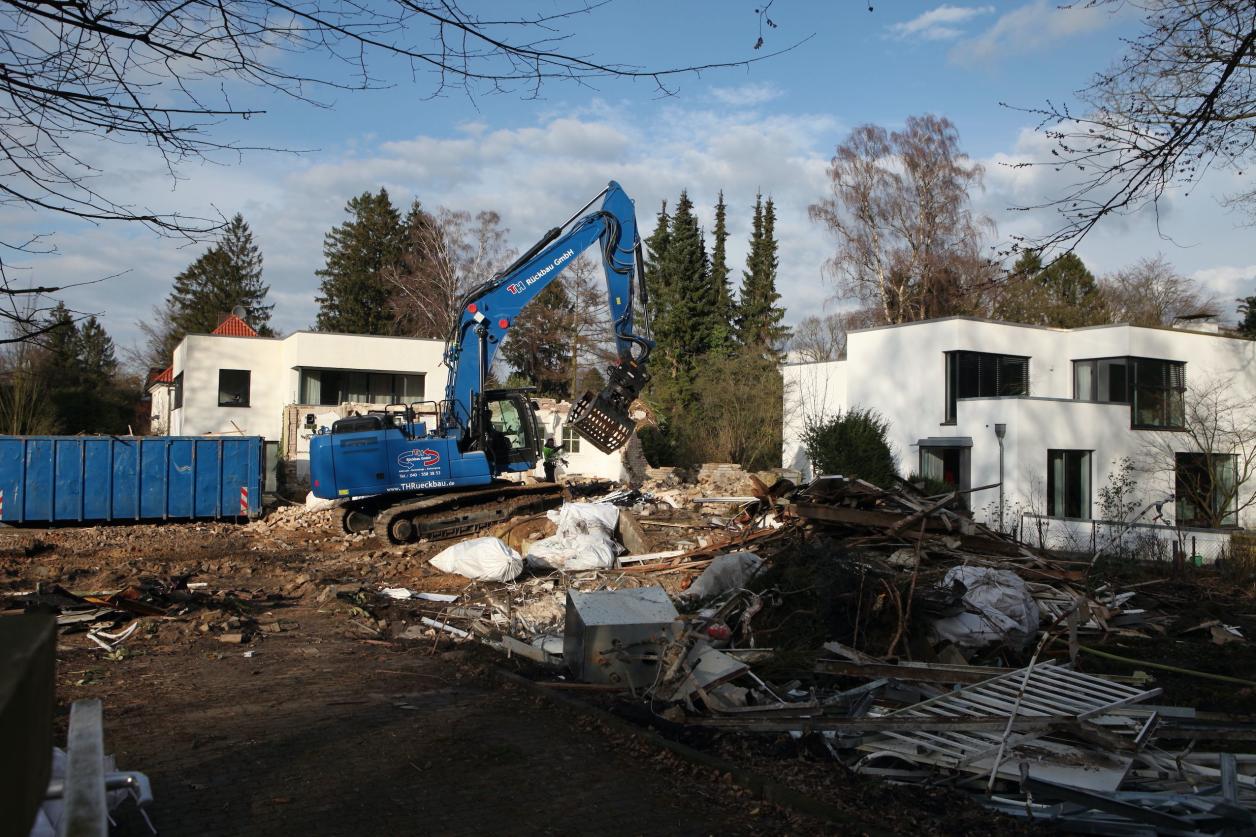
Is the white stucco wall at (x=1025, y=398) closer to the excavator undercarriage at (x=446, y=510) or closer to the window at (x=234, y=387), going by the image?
the excavator undercarriage at (x=446, y=510)

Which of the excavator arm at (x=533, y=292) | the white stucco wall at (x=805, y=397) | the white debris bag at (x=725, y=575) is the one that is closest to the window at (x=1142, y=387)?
the white stucco wall at (x=805, y=397)

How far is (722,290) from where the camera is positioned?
2165 inches

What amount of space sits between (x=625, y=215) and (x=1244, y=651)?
12.8 meters

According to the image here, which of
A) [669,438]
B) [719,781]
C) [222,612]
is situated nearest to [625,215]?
[222,612]

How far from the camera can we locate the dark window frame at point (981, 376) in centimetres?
2884

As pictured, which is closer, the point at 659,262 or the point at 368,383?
the point at 368,383

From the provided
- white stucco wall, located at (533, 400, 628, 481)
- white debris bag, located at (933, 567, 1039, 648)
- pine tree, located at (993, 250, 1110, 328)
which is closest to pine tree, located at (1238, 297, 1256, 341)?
pine tree, located at (993, 250, 1110, 328)

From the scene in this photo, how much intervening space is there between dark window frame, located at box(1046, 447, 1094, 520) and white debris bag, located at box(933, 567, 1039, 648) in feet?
58.8

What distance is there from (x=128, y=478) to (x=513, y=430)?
10209 mm

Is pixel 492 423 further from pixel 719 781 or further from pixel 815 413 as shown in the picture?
pixel 815 413

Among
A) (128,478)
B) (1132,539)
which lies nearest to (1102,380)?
(1132,539)

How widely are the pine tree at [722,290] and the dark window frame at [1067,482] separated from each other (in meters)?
24.5

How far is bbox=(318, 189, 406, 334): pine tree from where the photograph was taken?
54.2 m

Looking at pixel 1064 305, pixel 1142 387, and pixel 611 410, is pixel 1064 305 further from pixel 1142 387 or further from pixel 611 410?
pixel 611 410
